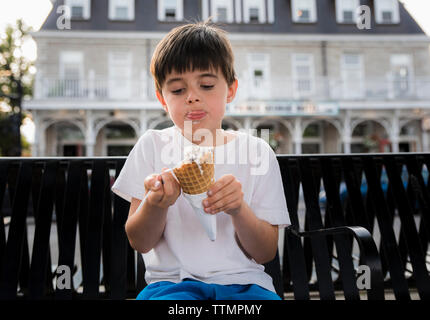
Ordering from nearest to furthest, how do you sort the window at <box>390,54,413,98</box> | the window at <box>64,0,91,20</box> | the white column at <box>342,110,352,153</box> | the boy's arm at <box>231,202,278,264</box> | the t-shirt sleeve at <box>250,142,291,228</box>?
the boy's arm at <box>231,202,278,264</box>
the t-shirt sleeve at <box>250,142,291,228</box>
the window at <box>64,0,91,20</box>
the white column at <box>342,110,352,153</box>
the window at <box>390,54,413,98</box>

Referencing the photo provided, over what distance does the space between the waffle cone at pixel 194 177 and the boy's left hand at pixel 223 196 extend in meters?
0.02

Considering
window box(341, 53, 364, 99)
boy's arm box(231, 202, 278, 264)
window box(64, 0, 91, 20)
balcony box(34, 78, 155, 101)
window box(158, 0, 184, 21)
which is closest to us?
boy's arm box(231, 202, 278, 264)

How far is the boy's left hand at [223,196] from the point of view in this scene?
0.61m

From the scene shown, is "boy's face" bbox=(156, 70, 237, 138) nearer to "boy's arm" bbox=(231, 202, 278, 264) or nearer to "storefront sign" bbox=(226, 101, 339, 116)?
"boy's arm" bbox=(231, 202, 278, 264)

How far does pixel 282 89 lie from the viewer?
10.3m

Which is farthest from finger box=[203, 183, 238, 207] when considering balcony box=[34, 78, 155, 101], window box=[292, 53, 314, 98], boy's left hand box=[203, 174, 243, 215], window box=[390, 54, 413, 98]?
window box=[390, 54, 413, 98]

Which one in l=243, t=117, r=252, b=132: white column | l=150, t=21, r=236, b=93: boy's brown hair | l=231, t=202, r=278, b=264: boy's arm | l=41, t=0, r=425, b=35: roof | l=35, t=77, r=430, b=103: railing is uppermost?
l=41, t=0, r=425, b=35: roof

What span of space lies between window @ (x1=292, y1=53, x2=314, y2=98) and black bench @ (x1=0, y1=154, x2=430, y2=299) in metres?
9.31

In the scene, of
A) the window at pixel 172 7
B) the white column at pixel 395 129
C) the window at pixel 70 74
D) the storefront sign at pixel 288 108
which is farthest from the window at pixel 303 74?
A: the window at pixel 70 74

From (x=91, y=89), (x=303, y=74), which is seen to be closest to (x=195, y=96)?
(x=91, y=89)

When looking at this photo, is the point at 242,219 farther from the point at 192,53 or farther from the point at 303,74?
the point at 303,74

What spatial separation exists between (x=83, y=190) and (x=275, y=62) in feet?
32.7

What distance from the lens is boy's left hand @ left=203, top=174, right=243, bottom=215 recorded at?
2.01ft
